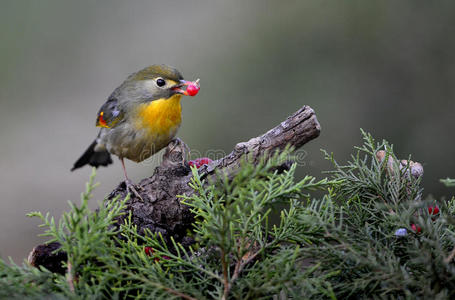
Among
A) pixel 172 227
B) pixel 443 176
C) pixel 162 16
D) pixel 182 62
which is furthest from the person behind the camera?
pixel 162 16

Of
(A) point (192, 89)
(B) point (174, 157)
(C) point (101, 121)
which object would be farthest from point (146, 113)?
(B) point (174, 157)

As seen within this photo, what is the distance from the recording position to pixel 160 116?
3.29 meters

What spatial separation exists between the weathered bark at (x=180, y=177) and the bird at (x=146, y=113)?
3.14 ft

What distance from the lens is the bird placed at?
10.8 ft

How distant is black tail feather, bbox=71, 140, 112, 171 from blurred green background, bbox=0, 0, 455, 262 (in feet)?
3.62

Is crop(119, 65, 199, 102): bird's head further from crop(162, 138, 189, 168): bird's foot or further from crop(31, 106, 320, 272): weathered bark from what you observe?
crop(31, 106, 320, 272): weathered bark

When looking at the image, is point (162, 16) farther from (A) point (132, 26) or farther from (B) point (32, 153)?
(B) point (32, 153)

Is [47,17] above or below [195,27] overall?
above

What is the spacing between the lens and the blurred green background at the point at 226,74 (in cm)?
400

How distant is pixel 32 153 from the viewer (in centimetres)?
748

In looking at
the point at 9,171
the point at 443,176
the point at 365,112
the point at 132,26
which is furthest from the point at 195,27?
the point at 9,171

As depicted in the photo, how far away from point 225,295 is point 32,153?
7158 mm

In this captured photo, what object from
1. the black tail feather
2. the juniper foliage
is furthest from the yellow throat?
the juniper foliage

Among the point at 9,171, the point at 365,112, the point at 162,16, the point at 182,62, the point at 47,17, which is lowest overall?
the point at 365,112
